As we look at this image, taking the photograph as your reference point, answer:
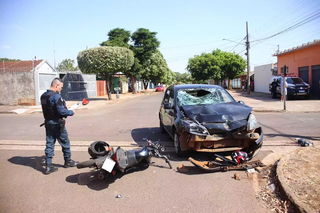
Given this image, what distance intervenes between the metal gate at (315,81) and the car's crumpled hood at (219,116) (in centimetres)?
1761

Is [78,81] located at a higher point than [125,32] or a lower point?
lower

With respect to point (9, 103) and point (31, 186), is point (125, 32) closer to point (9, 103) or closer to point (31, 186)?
point (9, 103)

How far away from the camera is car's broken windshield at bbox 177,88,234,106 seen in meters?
6.29

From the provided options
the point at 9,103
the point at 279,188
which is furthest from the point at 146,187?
the point at 9,103

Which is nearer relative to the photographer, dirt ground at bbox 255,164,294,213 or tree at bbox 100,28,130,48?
dirt ground at bbox 255,164,294,213

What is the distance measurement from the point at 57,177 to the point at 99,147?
94 cm

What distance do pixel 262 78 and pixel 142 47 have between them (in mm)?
16365

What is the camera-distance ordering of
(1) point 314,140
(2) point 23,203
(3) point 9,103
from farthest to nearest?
(3) point 9,103
(1) point 314,140
(2) point 23,203

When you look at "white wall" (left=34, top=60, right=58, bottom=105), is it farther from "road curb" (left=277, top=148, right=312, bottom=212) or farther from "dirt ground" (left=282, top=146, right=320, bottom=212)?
"road curb" (left=277, top=148, right=312, bottom=212)

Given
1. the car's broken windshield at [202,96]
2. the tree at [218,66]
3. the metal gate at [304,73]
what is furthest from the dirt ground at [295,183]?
the tree at [218,66]

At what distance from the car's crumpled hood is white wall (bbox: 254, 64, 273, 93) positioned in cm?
2690

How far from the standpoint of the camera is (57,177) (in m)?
4.66

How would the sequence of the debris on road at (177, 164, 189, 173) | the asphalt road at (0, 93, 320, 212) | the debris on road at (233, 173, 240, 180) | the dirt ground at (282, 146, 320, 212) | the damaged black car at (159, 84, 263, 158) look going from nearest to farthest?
the dirt ground at (282, 146, 320, 212), the asphalt road at (0, 93, 320, 212), the debris on road at (233, 173, 240, 180), the debris on road at (177, 164, 189, 173), the damaged black car at (159, 84, 263, 158)

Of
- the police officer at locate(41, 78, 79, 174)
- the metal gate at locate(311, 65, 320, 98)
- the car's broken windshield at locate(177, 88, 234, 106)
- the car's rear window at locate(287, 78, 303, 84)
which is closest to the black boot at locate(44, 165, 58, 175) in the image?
the police officer at locate(41, 78, 79, 174)
